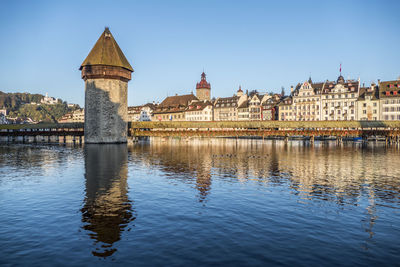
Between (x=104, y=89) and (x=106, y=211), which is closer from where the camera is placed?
(x=106, y=211)

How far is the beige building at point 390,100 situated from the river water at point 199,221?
65537 mm

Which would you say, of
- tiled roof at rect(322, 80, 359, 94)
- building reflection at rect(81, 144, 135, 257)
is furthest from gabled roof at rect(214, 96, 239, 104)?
building reflection at rect(81, 144, 135, 257)

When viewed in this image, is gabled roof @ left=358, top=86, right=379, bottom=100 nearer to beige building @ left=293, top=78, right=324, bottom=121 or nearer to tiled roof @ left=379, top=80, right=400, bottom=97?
tiled roof @ left=379, top=80, right=400, bottom=97

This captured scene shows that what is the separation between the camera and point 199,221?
1052cm

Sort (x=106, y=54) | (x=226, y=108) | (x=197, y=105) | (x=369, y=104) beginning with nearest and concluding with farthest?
(x=106, y=54) < (x=369, y=104) < (x=226, y=108) < (x=197, y=105)

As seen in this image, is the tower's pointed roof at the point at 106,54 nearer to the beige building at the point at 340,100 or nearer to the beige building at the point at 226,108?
the beige building at the point at 226,108

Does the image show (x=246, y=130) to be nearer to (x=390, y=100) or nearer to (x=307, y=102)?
(x=307, y=102)

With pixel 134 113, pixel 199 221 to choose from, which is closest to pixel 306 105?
pixel 134 113

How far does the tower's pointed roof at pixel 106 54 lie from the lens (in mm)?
54156

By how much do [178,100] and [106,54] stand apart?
6762cm

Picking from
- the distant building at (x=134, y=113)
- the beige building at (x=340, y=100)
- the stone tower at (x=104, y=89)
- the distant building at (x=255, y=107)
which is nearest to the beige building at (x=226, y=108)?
the distant building at (x=255, y=107)

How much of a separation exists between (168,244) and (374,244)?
5647 mm

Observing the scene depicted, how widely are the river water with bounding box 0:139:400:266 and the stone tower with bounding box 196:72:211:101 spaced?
121 meters

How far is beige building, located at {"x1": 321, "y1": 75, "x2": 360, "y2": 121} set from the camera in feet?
271
